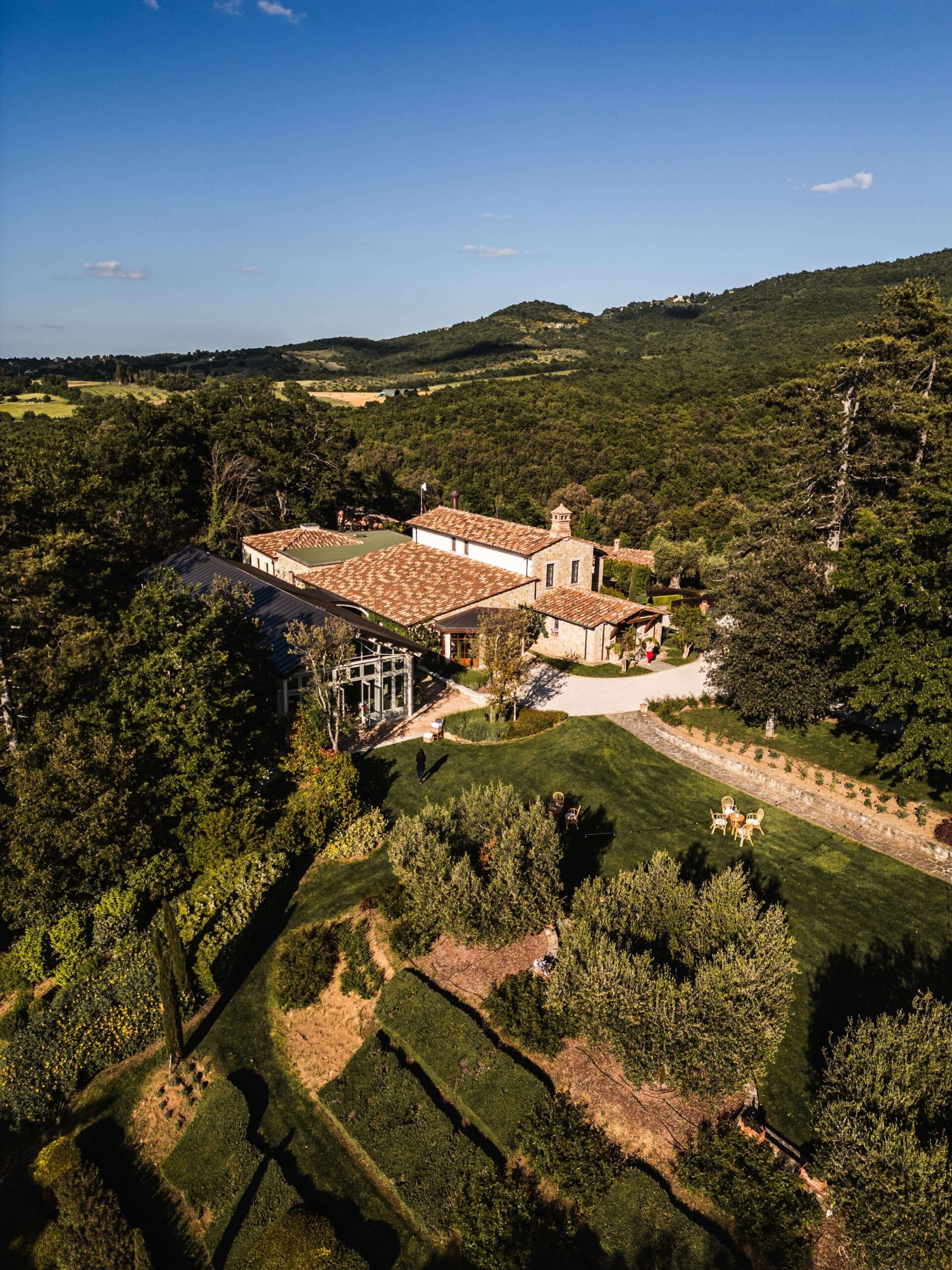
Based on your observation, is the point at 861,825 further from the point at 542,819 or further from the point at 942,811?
the point at 542,819

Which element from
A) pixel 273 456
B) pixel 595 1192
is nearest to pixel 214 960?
pixel 595 1192

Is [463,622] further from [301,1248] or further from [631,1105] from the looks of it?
[301,1248]

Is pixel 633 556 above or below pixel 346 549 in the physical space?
below

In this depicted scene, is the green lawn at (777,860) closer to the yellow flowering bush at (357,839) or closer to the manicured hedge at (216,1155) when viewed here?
the yellow flowering bush at (357,839)

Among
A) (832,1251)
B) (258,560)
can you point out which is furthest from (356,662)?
(258,560)

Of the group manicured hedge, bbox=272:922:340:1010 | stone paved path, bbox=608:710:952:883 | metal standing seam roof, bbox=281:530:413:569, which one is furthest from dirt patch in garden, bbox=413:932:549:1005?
metal standing seam roof, bbox=281:530:413:569

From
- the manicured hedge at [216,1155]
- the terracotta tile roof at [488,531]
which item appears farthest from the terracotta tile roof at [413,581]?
the manicured hedge at [216,1155]

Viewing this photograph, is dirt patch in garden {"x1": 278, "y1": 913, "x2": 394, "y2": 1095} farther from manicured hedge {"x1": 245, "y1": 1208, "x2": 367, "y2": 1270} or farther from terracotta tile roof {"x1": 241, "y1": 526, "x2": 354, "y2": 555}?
terracotta tile roof {"x1": 241, "y1": 526, "x2": 354, "y2": 555}
